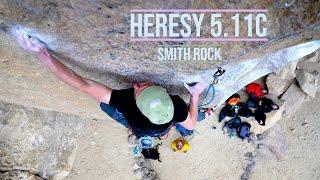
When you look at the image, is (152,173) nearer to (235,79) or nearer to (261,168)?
(261,168)

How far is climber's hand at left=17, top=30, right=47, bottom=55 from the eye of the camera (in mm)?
Result: 3010

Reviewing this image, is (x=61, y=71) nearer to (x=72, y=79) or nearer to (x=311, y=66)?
(x=72, y=79)

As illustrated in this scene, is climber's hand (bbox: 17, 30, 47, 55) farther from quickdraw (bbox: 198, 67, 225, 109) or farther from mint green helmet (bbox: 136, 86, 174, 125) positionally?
quickdraw (bbox: 198, 67, 225, 109)

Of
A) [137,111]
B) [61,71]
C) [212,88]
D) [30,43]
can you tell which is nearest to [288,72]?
[212,88]

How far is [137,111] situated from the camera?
335 cm

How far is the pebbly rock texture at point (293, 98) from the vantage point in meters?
5.03

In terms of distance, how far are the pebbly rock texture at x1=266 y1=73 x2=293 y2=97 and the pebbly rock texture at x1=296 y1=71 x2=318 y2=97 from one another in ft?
0.37

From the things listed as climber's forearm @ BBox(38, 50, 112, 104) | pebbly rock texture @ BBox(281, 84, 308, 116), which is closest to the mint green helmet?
climber's forearm @ BBox(38, 50, 112, 104)

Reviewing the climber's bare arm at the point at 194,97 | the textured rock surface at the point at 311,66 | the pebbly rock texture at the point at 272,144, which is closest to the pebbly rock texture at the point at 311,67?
the textured rock surface at the point at 311,66

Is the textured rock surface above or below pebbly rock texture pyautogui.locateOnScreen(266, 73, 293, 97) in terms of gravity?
above

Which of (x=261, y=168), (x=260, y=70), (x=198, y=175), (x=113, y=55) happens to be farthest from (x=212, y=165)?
(x=113, y=55)

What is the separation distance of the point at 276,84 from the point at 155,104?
2.24 meters

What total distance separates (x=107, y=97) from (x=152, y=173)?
1.89 m

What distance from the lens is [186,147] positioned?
5141mm
